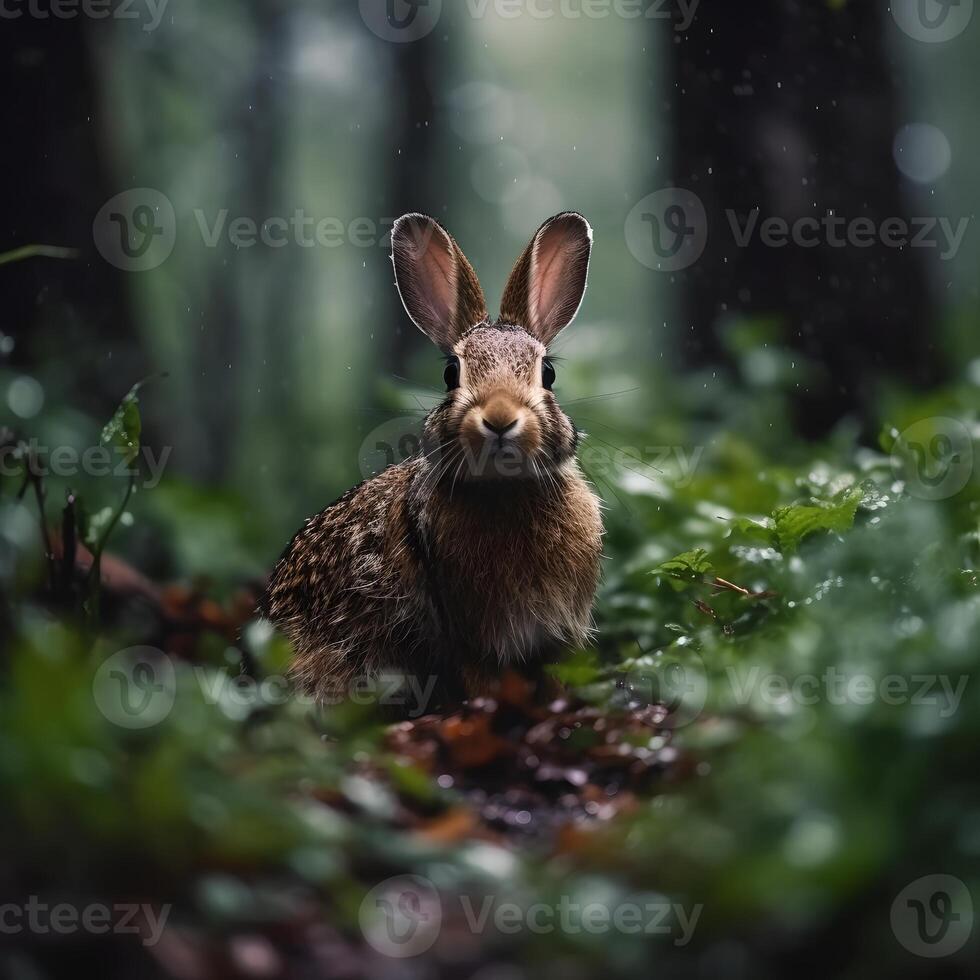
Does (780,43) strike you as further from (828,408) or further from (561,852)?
(561,852)

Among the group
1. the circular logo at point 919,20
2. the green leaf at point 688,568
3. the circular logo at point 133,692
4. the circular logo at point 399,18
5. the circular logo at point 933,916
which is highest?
the circular logo at point 399,18

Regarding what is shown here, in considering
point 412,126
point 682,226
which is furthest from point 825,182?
point 412,126

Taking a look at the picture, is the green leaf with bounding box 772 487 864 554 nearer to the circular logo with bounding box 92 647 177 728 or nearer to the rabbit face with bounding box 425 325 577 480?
the rabbit face with bounding box 425 325 577 480

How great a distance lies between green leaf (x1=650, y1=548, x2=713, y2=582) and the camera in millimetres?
4176

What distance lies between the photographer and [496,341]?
4.45 meters

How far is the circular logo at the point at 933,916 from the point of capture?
6.61 ft

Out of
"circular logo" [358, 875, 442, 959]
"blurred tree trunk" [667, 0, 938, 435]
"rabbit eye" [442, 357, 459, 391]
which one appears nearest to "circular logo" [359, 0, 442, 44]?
"blurred tree trunk" [667, 0, 938, 435]

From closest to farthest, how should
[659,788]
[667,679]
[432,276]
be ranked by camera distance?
[659,788], [667,679], [432,276]

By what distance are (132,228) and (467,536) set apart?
5886 millimetres

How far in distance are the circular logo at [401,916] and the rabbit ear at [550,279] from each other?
279 cm

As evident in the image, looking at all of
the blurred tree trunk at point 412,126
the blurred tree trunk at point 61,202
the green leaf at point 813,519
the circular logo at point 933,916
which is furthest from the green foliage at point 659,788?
the blurred tree trunk at point 412,126

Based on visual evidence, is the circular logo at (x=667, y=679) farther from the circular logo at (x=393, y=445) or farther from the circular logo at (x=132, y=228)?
the circular logo at (x=132, y=228)

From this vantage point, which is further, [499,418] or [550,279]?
[550,279]

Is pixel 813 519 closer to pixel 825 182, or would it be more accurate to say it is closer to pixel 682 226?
pixel 825 182
